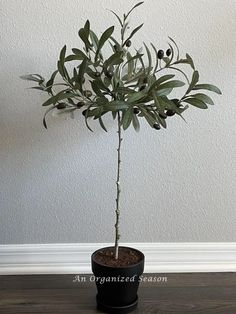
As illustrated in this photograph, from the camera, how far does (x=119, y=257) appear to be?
5.08 feet

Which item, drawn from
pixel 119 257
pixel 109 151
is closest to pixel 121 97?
pixel 109 151

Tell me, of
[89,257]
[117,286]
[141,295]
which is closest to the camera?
[117,286]

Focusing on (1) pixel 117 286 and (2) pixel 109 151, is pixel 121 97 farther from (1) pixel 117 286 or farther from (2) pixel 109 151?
(1) pixel 117 286

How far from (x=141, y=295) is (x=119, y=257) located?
0.65 ft

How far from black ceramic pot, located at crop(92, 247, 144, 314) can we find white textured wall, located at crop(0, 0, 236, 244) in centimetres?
31

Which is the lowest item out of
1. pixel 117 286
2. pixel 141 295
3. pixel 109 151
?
pixel 141 295

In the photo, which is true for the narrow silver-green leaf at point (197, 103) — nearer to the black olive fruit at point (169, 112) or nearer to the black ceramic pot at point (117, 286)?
the black olive fruit at point (169, 112)

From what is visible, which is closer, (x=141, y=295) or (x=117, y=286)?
(x=117, y=286)

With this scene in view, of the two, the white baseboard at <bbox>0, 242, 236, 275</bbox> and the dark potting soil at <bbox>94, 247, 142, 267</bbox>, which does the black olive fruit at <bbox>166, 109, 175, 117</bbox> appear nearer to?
the dark potting soil at <bbox>94, 247, 142, 267</bbox>

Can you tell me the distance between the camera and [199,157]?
1.75m

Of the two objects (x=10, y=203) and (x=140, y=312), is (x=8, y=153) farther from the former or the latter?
(x=140, y=312)

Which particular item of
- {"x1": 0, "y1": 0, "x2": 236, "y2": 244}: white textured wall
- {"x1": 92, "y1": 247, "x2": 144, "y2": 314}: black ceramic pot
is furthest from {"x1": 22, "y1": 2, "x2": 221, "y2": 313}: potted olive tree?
{"x1": 0, "y1": 0, "x2": 236, "y2": 244}: white textured wall

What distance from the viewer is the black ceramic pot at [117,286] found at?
1.45 metres

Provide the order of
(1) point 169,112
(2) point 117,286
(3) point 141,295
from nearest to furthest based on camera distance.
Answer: (1) point 169,112 → (2) point 117,286 → (3) point 141,295
